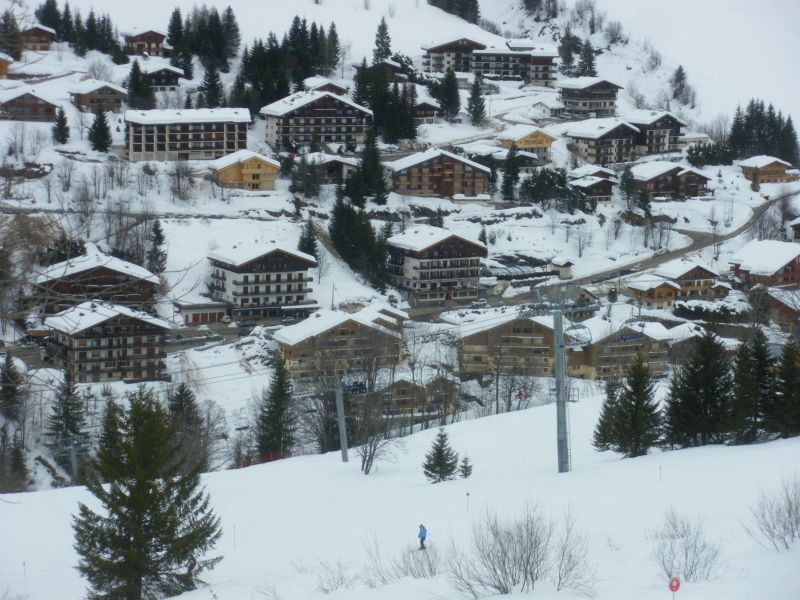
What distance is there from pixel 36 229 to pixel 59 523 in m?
7.88

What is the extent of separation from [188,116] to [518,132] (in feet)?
34.7

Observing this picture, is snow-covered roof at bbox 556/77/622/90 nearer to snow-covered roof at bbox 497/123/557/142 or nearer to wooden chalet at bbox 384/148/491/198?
snow-covered roof at bbox 497/123/557/142

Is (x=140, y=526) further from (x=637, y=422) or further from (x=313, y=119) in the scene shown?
(x=313, y=119)

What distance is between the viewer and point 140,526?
8992 millimetres

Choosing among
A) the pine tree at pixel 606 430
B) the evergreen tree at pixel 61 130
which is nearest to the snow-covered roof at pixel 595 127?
the evergreen tree at pixel 61 130

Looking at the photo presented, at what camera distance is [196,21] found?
146 feet

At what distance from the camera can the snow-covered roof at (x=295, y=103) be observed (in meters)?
35.8

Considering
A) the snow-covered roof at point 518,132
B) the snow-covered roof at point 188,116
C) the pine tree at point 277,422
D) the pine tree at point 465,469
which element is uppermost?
the snow-covered roof at point 188,116

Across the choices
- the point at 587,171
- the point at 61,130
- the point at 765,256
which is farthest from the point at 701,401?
the point at 61,130

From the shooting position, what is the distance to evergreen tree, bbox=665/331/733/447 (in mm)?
13148

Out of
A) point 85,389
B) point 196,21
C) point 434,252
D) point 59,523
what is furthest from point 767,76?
point 59,523

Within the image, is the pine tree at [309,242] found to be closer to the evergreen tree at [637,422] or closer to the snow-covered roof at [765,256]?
the snow-covered roof at [765,256]

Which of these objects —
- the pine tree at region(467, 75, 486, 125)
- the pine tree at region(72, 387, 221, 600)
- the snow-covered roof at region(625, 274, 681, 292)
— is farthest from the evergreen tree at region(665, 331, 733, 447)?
the pine tree at region(467, 75, 486, 125)

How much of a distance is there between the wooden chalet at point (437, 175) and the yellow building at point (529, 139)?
276cm
